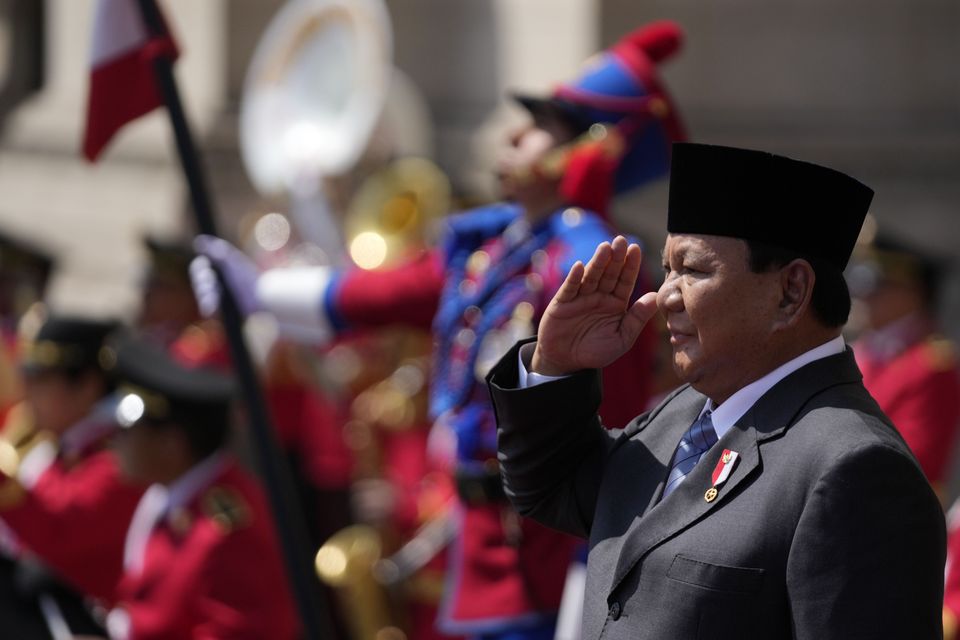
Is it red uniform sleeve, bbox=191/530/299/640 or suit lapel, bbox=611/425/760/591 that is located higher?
suit lapel, bbox=611/425/760/591

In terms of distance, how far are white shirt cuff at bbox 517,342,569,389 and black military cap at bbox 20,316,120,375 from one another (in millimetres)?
3423

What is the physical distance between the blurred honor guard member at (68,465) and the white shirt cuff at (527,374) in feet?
8.82

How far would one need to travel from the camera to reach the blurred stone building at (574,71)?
28.3 feet

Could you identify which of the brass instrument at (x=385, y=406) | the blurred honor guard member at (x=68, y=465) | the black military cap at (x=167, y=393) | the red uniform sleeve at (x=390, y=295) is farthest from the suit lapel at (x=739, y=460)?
the brass instrument at (x=385, y=406)

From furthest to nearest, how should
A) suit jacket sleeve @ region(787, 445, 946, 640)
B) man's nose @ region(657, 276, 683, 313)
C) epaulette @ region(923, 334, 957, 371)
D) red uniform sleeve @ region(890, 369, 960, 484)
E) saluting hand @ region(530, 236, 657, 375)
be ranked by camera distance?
1. epaulette @ region(923, 334, 957, 371)
2. red uniform sleeve @ region(890, 369, 960, 484)
3. saluting hand @ region(530, 236, 657, 375)
4. man's nose @ region(657, 276, 683, 313)
5. suit jacket sleeve @ region(787, 445, 946, 640)

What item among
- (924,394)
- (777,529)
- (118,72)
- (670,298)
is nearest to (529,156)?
(118,72)

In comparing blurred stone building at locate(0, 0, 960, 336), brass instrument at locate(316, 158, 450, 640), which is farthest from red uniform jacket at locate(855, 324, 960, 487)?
brass instrument at locate(316, 158, 450, 640)

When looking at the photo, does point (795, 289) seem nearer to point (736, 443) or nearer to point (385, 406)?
point (736, 443)

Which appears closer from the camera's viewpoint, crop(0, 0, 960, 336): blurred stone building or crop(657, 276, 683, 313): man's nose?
crop(657, 276, 683, 313): man's nose

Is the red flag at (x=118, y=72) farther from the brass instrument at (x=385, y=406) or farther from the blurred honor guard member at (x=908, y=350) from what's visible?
the blurred honor guard member at (x=908, y=350)

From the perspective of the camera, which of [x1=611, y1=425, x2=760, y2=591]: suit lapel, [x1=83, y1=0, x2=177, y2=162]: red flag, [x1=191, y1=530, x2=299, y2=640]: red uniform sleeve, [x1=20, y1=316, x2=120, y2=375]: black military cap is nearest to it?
[x1=611, y1=425, x2=760, y2=591]: suit lapel

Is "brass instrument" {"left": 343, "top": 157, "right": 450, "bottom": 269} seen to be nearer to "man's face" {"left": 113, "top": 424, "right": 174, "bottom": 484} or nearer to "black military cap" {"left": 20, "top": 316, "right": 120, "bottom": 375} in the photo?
"black military cap" {"left": 20, "top": 316, "right": 120, "bottom": 375}

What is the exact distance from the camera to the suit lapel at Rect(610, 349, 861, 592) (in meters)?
2.54

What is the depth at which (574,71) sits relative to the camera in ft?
27.9
